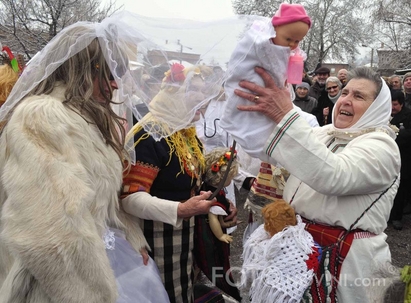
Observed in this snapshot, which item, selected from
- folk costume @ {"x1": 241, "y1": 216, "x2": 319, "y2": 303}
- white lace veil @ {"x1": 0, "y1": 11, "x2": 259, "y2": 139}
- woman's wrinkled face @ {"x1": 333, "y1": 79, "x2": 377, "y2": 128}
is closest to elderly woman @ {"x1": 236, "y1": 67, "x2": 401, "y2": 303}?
woman's wrinkled face @ {"x1": 333, "y1": 79, "x2": 377, "y2": 128}

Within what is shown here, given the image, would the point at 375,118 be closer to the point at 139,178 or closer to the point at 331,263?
the point at 331,263

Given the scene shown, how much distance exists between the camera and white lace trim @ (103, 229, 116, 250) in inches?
68.1

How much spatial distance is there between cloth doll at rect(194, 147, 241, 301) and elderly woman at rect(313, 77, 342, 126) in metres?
4.33

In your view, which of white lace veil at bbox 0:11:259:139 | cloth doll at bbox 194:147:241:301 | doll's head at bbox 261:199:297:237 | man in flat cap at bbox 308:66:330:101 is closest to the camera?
white lace veil at bbox 0:11:259:139

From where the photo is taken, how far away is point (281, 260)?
177cm

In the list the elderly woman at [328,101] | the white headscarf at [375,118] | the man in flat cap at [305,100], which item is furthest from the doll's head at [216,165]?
the man in flat cap at [305,100]

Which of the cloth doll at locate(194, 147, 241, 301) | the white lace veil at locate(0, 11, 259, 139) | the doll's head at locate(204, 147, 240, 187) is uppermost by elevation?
the white lace veil at locate(0, 11, 259, 139)

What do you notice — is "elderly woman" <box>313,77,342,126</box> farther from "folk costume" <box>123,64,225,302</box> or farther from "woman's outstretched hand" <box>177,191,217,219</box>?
"woman's outstretched hand" <box>177,191,217,219</box>

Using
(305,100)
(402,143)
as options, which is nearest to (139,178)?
(402,143)

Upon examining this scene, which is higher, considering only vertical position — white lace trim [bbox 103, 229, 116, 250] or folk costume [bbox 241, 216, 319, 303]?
white lace trim [bbox 103, 229, 116, 250]

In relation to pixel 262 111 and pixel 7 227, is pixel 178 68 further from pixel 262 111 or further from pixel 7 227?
pixel 7 227

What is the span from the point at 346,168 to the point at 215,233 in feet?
3.32

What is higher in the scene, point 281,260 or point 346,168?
point 346,168

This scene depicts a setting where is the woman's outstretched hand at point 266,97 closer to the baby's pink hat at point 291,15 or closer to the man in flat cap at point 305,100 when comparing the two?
the baby's pink hat at point 291,15
